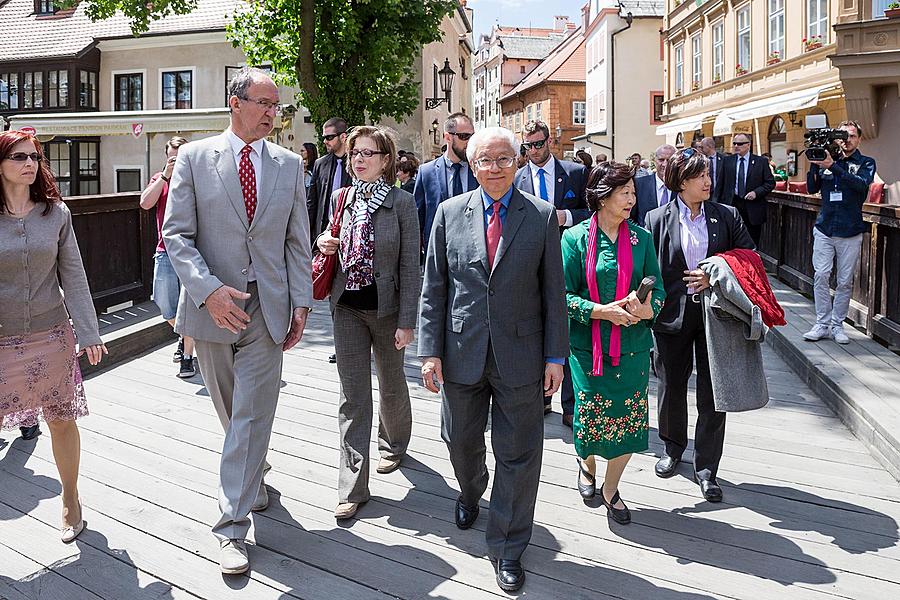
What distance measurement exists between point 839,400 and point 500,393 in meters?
3.64

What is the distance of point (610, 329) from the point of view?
167 inches

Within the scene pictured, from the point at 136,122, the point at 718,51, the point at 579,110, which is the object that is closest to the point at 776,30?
the point at 718,51

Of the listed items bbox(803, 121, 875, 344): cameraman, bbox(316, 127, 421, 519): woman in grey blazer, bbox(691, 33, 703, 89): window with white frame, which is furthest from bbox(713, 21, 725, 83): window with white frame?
bbox(316, 127, 421, 519): woman in grey blazer

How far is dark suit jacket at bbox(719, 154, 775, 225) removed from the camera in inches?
390

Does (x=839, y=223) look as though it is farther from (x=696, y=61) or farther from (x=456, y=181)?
(x=696, y=61)

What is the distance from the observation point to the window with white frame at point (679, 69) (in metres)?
33.1

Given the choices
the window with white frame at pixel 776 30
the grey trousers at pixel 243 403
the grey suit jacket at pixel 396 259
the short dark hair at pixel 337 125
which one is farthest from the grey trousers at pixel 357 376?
the window with white frame at pixel 776 30

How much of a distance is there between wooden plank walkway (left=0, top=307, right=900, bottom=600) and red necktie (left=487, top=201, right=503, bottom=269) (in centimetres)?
143

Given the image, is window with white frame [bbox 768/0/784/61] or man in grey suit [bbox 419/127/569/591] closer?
man in grey suit [bbox 419/127/569/591]

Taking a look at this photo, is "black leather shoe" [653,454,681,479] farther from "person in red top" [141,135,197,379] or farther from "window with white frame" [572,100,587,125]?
"window with white frame" [572,100,587,125]

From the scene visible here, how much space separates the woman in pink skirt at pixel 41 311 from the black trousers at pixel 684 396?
10.1 feet

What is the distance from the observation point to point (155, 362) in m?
8.01

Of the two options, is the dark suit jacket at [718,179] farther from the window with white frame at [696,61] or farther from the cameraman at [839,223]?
the window with white frame at [696,61]

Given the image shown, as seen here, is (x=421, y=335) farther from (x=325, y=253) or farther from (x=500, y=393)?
(x=325, y=253)
